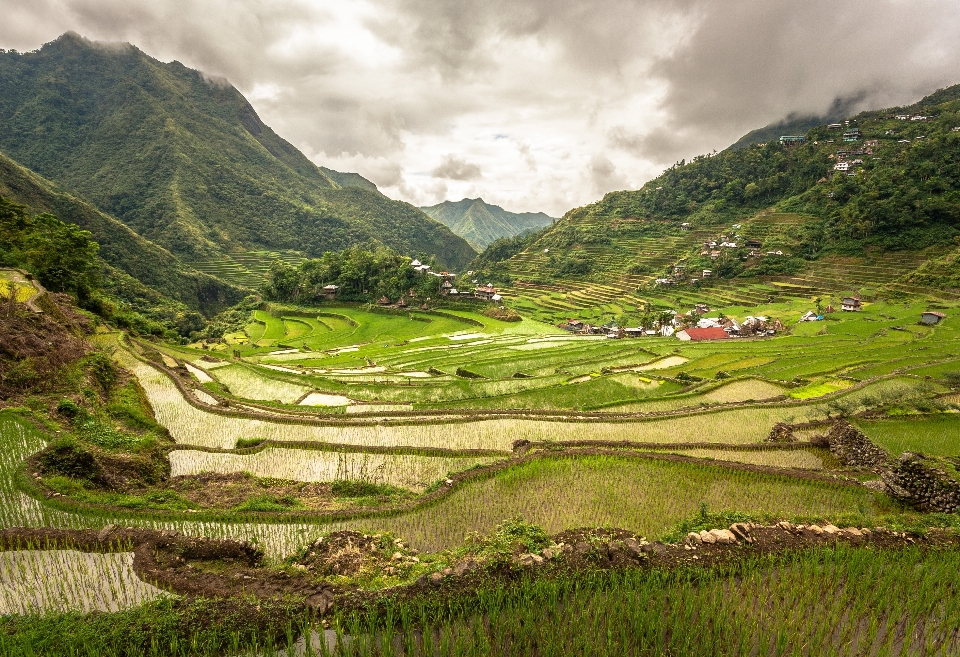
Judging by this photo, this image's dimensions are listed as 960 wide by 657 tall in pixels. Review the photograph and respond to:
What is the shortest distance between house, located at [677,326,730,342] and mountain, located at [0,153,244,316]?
7073 cm

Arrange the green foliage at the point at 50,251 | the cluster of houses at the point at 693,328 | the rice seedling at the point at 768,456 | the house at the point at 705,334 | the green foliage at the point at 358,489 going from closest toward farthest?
the green foliage at the point at 358,489
the rice seedling at the point at 768,456
the green foliage at the point at 50,251
the house at the point at 705,334
the cluster of houses at the point at 693,328

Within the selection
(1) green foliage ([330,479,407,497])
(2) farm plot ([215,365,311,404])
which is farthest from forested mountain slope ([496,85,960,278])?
(1) green foliage ([330,479,407,497])

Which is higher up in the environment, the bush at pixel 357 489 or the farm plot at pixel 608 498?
the bush at pixel 357 489

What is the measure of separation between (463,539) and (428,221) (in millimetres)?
186688

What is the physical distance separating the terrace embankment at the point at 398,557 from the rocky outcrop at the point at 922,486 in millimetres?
2588

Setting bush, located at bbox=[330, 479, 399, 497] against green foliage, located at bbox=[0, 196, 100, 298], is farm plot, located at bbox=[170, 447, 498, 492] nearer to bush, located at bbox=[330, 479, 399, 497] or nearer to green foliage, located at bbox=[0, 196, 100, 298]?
bush, located at bbox=[330, 479, 399, 497]

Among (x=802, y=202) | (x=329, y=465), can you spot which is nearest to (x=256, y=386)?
(x=329, y=465)

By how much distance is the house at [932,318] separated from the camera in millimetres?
37297

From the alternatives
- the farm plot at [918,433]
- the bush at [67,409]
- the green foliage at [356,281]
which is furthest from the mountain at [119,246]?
the farm plot at [918,433]

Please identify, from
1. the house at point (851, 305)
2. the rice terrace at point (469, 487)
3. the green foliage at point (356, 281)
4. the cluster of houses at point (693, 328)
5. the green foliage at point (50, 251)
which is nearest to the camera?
the rice terrace at point (469, 487)

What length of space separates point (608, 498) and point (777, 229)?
312 feet

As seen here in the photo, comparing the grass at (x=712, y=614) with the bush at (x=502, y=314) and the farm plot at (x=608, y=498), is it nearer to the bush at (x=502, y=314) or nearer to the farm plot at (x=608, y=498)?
the farm plot at (x=608, y=498)

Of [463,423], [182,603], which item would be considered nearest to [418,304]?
[463,423]

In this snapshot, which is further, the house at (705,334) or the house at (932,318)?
the house at (705,334)
